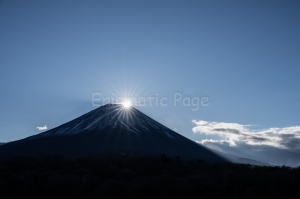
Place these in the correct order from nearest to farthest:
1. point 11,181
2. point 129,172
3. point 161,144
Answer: point 11,181 → point 129,172 → point 161,144

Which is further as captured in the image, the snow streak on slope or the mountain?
the snow streak on slope

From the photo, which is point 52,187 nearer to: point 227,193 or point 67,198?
point 67,198

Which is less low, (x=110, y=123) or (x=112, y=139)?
(x=110, y=123)

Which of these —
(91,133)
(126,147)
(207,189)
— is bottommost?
(207,189)

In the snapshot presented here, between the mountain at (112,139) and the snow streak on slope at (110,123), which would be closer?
the mountain at (112,139)

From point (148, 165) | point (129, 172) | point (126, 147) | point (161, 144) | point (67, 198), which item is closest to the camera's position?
point (67, 198)

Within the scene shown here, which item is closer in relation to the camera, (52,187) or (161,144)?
(52,187)

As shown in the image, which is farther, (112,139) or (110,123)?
(110,123)

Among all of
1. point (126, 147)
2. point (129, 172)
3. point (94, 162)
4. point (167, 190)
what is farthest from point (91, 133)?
point (167, 190)
